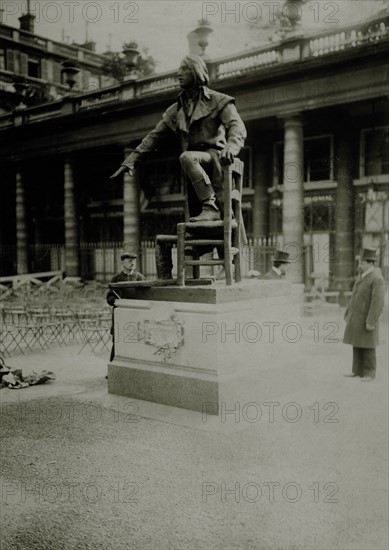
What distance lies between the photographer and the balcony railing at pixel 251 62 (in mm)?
13414

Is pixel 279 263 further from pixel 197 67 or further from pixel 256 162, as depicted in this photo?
pixel 256 162

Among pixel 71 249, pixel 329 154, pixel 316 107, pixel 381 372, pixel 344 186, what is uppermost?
pixel 316 107

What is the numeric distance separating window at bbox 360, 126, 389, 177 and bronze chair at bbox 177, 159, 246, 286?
36.9 ft

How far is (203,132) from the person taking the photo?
17.7 feet

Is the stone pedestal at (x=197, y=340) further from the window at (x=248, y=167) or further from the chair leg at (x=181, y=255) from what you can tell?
the window at (x=248, y=167)

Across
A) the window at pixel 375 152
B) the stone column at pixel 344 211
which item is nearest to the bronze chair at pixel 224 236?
the stone column at pixel 344 211

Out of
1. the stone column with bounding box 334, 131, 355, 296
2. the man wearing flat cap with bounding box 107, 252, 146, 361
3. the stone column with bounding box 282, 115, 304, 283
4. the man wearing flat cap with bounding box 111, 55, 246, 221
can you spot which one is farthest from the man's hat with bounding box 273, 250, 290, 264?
the stone column with bounding box 334, 131, 355, 296

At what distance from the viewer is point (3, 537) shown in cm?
302

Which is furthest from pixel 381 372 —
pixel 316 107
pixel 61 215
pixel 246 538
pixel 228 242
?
pixel 61 215

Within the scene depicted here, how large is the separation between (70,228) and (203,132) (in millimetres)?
15833

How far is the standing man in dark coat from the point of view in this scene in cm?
740

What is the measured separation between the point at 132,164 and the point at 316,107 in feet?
34.7

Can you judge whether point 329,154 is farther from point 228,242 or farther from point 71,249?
point 228,242

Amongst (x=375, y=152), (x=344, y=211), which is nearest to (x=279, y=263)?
(x=344, y=211)
